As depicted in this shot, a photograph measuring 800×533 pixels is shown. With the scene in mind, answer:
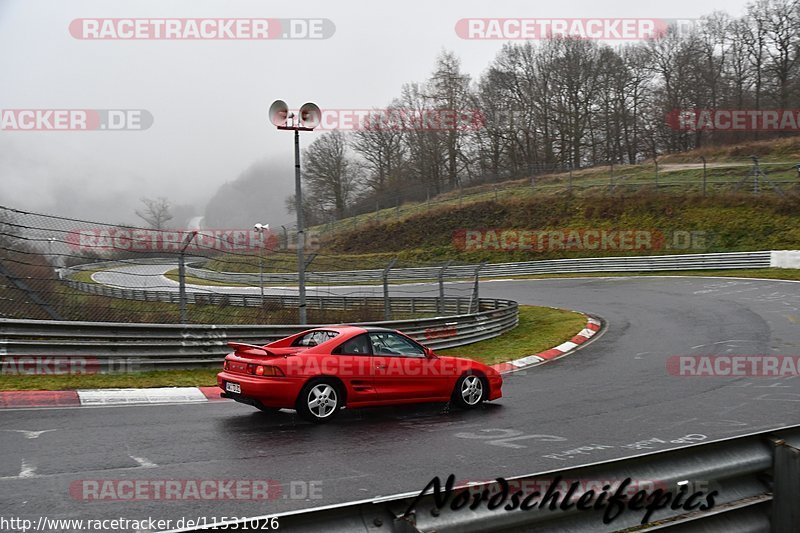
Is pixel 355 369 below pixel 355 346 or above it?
below

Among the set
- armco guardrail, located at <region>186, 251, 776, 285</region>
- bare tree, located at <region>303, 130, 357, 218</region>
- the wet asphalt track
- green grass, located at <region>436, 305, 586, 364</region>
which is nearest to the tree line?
bare tree, located at <region>303, 130, 357, 218</region>

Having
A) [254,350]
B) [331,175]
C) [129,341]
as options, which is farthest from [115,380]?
[331,175]

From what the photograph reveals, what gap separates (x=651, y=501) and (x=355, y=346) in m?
6.14

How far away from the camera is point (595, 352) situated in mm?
16609

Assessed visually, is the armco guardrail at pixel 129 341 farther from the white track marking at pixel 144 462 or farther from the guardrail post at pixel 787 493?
the guardrail post at pixel 787 493

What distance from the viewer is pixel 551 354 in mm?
16609

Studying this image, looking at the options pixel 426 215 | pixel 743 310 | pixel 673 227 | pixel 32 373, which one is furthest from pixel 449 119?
pixel 32 373

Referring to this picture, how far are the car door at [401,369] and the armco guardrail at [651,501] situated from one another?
5.93 meters

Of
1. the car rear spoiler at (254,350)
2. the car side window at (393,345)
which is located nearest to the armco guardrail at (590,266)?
the car side window at (393,345)

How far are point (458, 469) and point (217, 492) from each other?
2372 mm

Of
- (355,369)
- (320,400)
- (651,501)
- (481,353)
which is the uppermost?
(651,501)

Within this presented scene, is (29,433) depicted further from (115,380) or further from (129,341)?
(129,341)

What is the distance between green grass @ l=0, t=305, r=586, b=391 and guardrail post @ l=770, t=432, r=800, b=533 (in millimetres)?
9327

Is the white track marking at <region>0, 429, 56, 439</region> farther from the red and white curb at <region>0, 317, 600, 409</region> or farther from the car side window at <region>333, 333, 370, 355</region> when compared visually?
the car side window at <region>333, 333, 370, 355</region>
